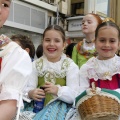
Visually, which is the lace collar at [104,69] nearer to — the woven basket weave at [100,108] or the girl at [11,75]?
the woven basket weave at [100,108]

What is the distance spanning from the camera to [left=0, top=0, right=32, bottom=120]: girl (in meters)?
0.81

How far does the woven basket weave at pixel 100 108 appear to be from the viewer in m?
1.10

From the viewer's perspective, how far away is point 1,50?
889mm

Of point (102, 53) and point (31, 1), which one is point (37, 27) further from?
point (102, 53)

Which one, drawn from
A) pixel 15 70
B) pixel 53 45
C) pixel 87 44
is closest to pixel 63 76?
pixel 53 45

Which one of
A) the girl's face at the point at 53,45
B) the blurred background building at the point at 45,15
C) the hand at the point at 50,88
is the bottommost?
the hand at the point at 50,88

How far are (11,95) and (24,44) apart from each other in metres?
1.46

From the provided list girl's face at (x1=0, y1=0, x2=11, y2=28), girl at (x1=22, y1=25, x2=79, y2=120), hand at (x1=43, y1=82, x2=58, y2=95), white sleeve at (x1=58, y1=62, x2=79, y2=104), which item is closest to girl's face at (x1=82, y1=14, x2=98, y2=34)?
girl at (x1=22, y1=25, x2=79, y2=120)

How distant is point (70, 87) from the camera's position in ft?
5.03

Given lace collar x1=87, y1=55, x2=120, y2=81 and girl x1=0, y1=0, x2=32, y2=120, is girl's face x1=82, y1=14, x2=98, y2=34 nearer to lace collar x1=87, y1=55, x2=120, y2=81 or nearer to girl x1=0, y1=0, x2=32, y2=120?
lace collar x1=87, y1=55, x2=120, y2=81

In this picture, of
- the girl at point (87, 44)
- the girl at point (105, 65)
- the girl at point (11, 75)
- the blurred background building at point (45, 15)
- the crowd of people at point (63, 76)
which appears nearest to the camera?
the girl at point (11, 75)

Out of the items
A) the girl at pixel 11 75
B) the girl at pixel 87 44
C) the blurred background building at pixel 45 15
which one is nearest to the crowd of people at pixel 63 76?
the girl at pixel 11 75

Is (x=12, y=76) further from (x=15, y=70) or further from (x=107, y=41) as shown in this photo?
(x=107, y=41)

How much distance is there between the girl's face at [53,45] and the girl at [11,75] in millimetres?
729
